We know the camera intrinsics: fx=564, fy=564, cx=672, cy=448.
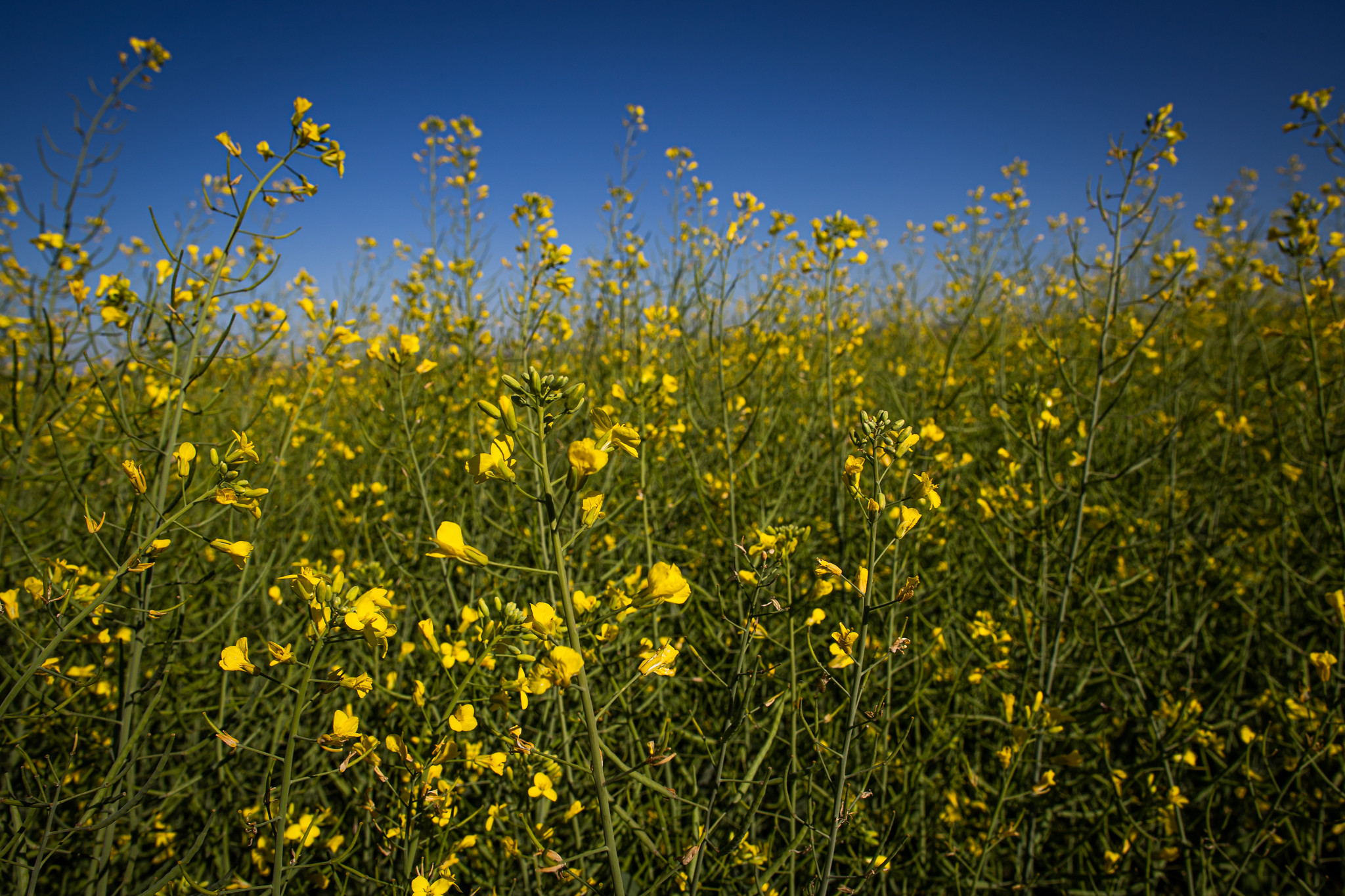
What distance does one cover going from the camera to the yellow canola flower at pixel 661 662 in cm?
96

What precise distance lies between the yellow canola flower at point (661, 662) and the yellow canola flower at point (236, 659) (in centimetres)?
71

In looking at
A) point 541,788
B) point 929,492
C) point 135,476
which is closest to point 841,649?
point 929,492

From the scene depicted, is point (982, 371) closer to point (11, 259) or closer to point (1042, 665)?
point (1042, 665)

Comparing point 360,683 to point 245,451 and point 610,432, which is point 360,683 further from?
point 610,432

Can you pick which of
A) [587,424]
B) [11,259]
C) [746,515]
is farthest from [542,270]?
[11,259]

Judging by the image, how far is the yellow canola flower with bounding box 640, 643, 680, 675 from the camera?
959mm

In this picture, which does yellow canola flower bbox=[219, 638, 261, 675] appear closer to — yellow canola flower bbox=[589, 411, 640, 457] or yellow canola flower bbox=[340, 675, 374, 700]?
yellow canola flower bbox=[340, 675, 374, 700]

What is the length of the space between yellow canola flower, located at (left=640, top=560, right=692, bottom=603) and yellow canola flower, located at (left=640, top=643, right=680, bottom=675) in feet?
0.33

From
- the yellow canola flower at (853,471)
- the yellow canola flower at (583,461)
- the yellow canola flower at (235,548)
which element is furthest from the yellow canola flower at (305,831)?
the yellow canola flower at (853,471)

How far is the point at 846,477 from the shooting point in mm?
1214

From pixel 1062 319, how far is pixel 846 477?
Answer: 978 cm

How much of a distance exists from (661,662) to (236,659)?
79 centimetres

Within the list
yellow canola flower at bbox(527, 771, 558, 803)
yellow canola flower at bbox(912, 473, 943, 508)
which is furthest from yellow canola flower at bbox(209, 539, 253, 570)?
yellow canola flower at bbox(912, 473, 943, 508)

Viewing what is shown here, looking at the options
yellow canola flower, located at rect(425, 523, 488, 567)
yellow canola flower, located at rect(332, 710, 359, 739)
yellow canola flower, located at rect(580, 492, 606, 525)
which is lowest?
yellow canola flower, located at rect(332, 710, 359, 739)
